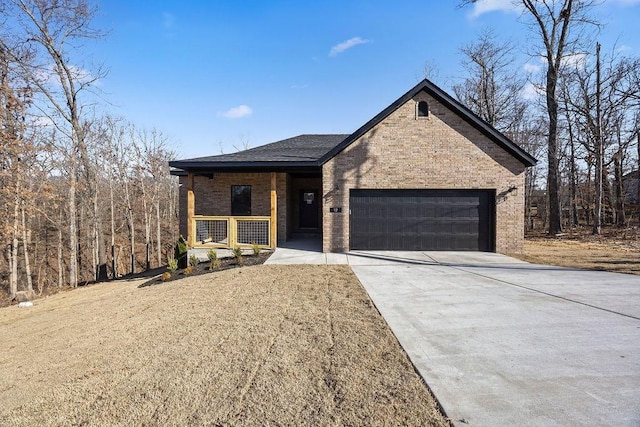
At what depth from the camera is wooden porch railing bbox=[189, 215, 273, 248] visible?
11367 millimetres

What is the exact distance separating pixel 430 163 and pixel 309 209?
624 cm

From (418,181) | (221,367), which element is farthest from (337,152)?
(221,367)

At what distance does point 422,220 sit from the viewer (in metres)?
11.1

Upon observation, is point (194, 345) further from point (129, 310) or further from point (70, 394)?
point (129, 310)

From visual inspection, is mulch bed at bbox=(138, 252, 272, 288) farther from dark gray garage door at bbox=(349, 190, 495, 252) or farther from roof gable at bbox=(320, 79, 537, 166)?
roof gable at bbox=(320, 79, 537, 166)

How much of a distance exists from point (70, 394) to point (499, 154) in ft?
39.0

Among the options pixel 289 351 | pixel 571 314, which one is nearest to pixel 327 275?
pixel 289 351

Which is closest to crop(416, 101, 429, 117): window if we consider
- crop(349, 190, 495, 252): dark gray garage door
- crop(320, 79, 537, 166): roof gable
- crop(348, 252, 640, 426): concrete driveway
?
crop(320, 79, 537, 166): roof gable

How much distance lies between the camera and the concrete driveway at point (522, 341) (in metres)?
2.55

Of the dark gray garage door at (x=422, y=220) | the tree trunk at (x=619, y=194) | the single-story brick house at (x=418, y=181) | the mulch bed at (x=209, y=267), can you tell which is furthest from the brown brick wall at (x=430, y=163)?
the tree trunk at (x=619, y=194)

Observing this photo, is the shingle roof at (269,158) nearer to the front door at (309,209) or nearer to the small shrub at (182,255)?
the front door at (309,209)

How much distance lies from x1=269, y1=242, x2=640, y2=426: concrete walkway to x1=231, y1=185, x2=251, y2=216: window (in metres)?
7.33

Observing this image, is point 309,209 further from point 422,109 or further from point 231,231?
point 422,109

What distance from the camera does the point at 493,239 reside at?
10977 millimetres
